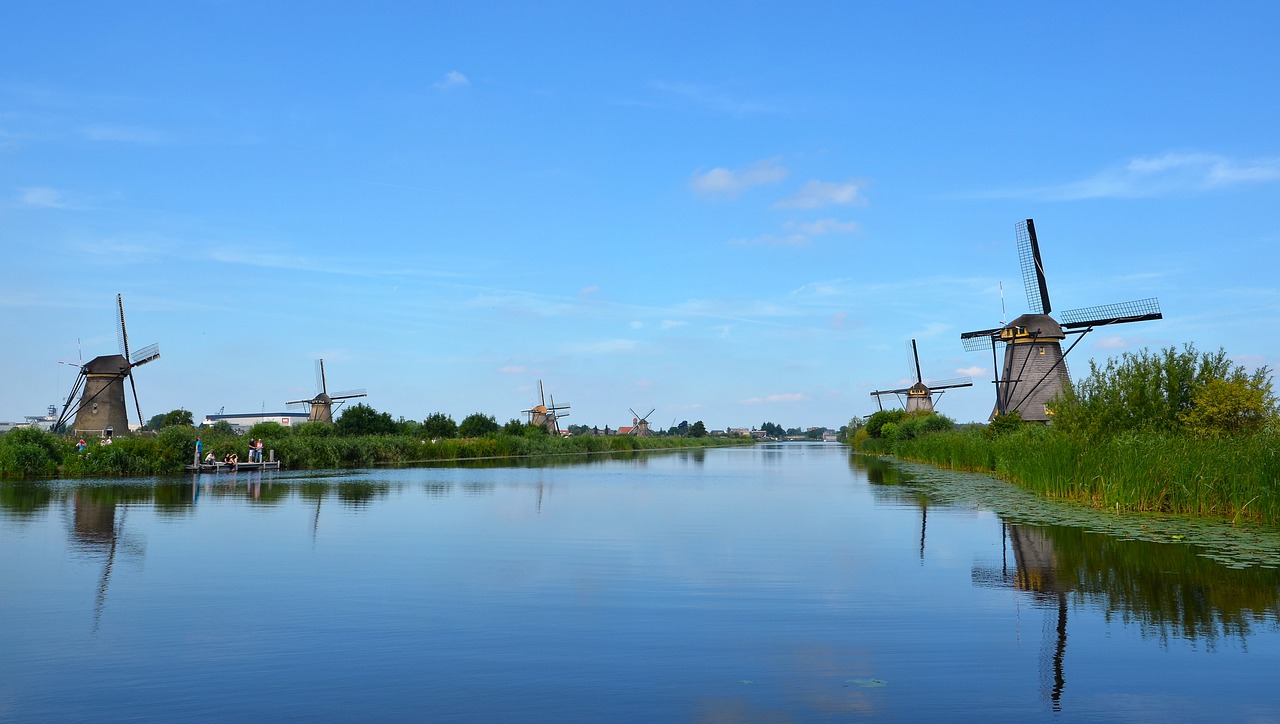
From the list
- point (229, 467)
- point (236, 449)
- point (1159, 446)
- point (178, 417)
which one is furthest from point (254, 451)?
point (178, 417)

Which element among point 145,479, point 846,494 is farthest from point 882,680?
point 145,479

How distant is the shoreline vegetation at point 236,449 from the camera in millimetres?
32812

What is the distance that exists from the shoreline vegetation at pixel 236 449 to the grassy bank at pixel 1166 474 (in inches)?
1276

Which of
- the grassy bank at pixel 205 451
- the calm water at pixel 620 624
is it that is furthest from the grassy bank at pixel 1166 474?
the grassy bank at pixel 205 451

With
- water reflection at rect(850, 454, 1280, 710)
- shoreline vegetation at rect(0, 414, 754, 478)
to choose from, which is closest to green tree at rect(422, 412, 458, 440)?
shoreline vegetation at rect(0, 414, 754, 478)

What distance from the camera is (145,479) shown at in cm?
3219

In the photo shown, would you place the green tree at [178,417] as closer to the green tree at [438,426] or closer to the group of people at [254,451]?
the green tree at [438,426]

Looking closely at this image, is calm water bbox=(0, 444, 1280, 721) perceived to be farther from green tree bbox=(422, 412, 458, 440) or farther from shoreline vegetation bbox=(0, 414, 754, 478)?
green tree bbox=(422, 412, 458, 440)

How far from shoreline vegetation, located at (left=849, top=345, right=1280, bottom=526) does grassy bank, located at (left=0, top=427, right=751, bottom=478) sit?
31575 millimetres

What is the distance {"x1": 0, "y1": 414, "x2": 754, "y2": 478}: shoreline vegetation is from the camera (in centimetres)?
3281

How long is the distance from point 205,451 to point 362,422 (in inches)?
906

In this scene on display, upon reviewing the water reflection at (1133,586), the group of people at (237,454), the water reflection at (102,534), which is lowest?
the water reflection at (1133,586)

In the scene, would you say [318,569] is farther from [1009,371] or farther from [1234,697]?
[1009,371]

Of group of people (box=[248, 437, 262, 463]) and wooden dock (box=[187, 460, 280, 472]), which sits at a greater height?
group of people (box=[248, 437, 262, 463])
